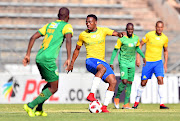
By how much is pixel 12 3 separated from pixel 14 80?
26.3ft

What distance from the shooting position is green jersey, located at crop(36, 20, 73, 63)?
7.59 m

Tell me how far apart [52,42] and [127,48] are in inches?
165

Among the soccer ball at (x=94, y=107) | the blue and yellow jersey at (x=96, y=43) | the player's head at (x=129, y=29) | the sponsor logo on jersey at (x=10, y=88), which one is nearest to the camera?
the soccer ball at (x=94, y=107)

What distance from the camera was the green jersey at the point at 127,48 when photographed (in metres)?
11.5

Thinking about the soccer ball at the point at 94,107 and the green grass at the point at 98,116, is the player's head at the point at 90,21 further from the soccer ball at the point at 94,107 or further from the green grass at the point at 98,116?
the green grass at the point at 98,116

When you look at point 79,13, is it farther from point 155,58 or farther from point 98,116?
point 98,116

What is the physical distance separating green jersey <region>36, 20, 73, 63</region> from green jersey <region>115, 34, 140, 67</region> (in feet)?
12.9

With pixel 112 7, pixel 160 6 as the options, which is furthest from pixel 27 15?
pixel 160 6

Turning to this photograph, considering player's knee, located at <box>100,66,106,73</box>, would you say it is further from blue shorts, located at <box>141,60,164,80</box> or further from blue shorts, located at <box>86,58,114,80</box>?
blue shorts, located at <box>141,60,164,80</box>

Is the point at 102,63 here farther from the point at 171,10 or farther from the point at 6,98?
the point at 171,10

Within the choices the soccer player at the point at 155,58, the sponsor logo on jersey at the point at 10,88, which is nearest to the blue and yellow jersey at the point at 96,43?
the soccer player at the point at 155,58

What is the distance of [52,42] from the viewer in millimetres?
7688

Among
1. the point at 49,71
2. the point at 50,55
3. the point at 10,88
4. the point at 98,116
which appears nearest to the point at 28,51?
the point at 50,55

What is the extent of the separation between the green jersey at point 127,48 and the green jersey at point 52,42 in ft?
12.9
